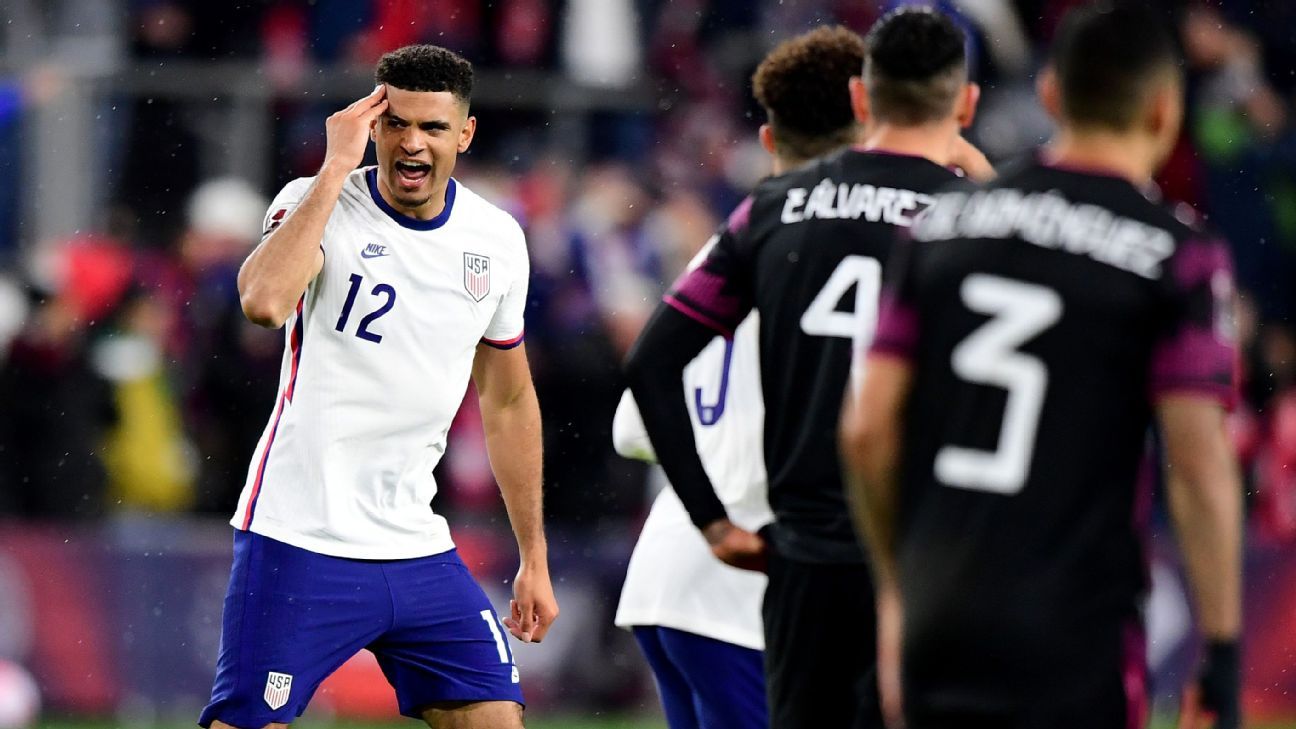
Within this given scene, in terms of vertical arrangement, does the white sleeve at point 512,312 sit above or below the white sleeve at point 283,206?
below

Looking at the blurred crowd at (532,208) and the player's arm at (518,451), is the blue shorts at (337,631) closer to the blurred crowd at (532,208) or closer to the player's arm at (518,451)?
the player's arm at (518,451)

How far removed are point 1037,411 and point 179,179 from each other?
461 inches

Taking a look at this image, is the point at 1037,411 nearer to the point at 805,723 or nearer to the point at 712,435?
the point at 805,723

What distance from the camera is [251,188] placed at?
14430mm

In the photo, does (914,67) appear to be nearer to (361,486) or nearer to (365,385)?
(365,385)

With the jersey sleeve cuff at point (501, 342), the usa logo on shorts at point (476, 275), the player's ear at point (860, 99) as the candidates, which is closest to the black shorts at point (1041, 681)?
the player's ear at point (860, 99)

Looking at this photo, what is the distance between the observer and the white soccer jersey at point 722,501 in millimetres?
6355

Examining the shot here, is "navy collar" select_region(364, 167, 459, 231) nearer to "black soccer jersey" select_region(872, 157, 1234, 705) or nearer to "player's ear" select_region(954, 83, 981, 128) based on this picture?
"player's ear" select_region(954, 83, 981, 128)

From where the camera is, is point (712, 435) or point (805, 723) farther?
point (712, 435)

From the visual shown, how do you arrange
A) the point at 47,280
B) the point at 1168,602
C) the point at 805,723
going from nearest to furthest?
the point at 805,723
the point at 1168,602
the point at 47,280

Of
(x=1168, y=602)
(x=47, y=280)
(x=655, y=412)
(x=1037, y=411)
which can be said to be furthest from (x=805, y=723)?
(x=47, y=280)

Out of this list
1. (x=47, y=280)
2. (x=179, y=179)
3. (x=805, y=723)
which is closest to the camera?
(x=805, y=723)

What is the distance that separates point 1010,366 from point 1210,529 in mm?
477

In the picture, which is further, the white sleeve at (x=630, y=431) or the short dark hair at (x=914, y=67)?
the white sleeve at (x=630, y=431)
